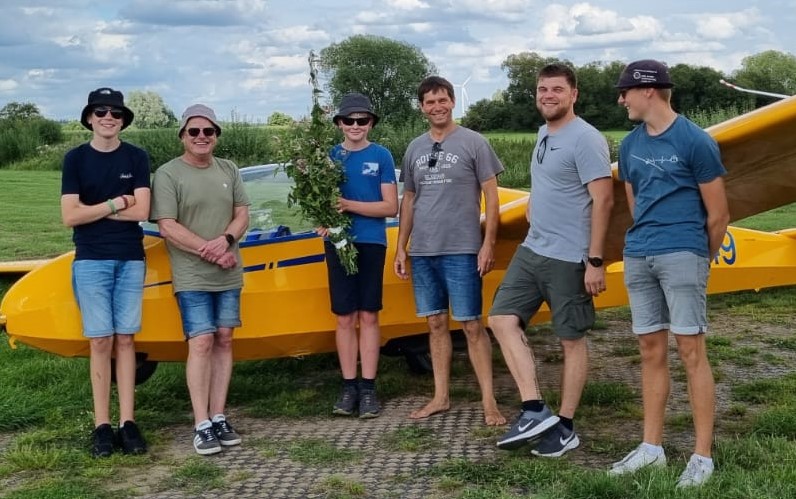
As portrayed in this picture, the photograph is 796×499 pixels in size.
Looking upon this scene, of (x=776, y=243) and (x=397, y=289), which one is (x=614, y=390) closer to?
(x=397, y=289)

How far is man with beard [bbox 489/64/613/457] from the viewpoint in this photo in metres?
4.15

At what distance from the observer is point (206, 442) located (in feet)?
15.1

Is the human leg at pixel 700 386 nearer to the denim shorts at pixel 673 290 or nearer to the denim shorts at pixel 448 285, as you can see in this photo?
the denim shorts at pixel 673 290

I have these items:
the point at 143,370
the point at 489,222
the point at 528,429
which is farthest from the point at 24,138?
the point at 528,429

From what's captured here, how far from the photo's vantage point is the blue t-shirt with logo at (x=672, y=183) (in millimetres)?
3572

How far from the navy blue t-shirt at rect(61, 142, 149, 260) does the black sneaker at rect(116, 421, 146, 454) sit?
3.14ft

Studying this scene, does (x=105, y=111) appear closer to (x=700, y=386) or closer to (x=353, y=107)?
(x=353, y=107)

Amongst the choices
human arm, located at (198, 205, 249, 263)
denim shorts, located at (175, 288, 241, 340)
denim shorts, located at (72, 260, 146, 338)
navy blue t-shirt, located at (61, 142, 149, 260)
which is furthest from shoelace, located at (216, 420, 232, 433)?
navy blue t-shirt, located at (61, 142, 149, 260)

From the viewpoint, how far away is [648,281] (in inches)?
151

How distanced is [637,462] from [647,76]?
179 centimetres

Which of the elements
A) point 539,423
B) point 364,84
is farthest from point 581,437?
point 364,84

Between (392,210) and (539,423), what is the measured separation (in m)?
1.58

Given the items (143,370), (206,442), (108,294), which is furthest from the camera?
(143,370)

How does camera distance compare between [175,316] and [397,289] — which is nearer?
[175,316]
